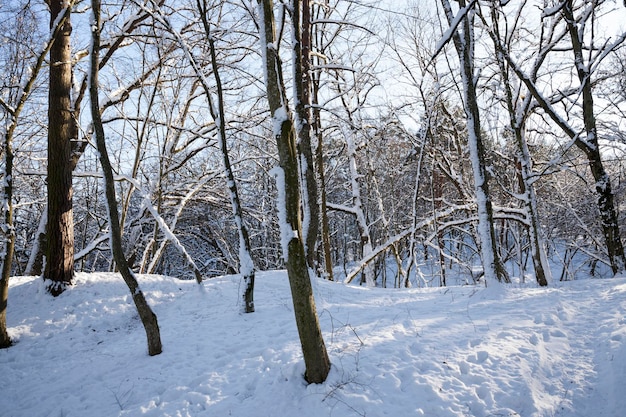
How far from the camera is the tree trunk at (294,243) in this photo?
3.28 metres

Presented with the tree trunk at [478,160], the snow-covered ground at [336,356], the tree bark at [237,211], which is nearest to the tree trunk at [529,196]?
the snow-covered ground at [336,356]

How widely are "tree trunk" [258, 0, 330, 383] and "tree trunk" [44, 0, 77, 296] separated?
5529mm

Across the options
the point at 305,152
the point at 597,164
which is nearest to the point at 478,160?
the point at 305,152

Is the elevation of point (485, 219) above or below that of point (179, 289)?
above

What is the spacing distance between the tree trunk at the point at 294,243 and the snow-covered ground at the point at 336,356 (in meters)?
0.28

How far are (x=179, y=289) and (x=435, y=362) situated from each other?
5576 millimetres

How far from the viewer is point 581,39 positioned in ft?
28.7

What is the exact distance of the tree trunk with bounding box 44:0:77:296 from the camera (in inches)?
257

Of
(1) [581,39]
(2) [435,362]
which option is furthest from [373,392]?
(1) [581,39]

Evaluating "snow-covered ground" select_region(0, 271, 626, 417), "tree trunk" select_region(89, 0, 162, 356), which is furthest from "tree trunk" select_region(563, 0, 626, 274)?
"tree trunk" select_region(89, 0, 162, 356)

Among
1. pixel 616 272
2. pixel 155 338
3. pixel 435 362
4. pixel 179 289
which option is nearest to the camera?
pixel 435 362

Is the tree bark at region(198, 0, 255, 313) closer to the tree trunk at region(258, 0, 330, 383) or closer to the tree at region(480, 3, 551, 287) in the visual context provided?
the tree trunk at region(258, 0, 330, 383)

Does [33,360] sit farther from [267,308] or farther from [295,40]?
[295,40]

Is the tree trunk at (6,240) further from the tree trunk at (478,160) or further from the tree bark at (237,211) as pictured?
the tree trunk at (478,160)
